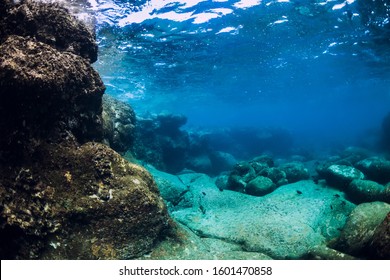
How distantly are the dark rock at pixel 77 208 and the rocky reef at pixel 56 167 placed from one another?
2cm

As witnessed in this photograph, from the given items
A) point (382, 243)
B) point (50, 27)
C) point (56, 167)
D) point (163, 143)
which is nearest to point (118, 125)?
point (50, 27)

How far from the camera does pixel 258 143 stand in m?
38.5

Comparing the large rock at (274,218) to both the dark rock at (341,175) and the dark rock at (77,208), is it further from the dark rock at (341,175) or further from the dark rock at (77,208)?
the dark rock at (77,208)

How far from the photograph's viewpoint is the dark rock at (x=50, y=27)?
19.9 feet

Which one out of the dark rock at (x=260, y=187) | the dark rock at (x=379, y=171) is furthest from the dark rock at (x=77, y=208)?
the dark rock at (x=379, y=171)

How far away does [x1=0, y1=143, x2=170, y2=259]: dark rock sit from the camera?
16.4 ft

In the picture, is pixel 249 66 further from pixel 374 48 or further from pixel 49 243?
pixel 49 243

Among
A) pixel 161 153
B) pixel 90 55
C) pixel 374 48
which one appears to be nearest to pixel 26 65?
pixel 90 55

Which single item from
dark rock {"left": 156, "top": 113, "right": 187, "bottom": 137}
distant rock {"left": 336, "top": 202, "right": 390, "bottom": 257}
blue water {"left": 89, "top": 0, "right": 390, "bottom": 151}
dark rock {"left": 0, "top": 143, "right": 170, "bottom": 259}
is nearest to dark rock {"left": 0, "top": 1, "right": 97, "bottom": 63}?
dark rock {"left": 0, "top": 143, "right": 170, "bottom": 259}

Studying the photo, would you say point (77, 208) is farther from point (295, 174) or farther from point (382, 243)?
point (295, 174)

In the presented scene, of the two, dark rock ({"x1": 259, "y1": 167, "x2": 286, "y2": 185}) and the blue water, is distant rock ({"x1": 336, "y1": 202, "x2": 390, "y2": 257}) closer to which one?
dark rock ({"x1": 259, "y1": 167, "x2": 286, "y2": 185})

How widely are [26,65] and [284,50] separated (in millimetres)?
22960

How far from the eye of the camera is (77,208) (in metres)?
5.59

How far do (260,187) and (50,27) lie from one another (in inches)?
417
